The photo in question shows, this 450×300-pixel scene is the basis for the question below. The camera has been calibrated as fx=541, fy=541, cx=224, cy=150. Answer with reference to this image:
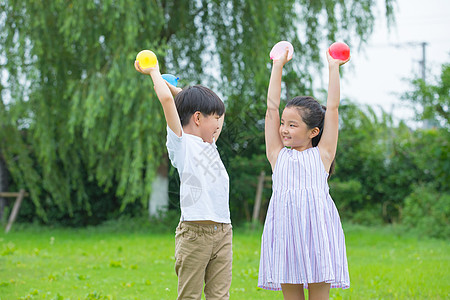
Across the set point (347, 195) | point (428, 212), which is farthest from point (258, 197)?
point (428, 212)

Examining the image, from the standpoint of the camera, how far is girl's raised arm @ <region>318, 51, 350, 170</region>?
236 centimetres

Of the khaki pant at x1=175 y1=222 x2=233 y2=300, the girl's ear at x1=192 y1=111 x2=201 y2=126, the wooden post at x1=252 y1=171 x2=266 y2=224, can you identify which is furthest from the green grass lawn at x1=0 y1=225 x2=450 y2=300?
the girl's ear at x1=192 y1=111 x2=201 y2=126

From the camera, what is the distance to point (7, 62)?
26.8ft

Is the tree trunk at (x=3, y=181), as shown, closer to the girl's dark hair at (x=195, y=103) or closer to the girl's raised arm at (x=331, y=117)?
the girl's dark hair at (x=195, y=103)

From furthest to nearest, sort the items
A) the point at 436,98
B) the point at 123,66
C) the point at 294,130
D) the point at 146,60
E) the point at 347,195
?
the point at 347,195 → the point at 436,98 → the point at 123,66 → the point at 294,130 → the point at 146,60

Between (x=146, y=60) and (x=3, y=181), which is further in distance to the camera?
(x=3, y=181)

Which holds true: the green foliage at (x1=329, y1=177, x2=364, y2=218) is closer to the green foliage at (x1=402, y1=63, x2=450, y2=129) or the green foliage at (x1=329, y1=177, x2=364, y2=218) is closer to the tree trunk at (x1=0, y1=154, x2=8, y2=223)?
the green foliage at (x1=402, y1=63, x2=450, y2=129)

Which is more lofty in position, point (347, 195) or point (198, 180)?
point (198, 180)

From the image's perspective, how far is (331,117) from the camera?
2.37 meters

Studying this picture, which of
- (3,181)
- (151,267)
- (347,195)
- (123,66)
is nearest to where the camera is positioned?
(151,267)

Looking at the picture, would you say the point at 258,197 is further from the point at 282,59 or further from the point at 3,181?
the point at 282,59

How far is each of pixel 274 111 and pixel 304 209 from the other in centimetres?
48

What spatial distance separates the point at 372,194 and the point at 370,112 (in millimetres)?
1748

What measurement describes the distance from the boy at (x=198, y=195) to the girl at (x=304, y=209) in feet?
0.69
